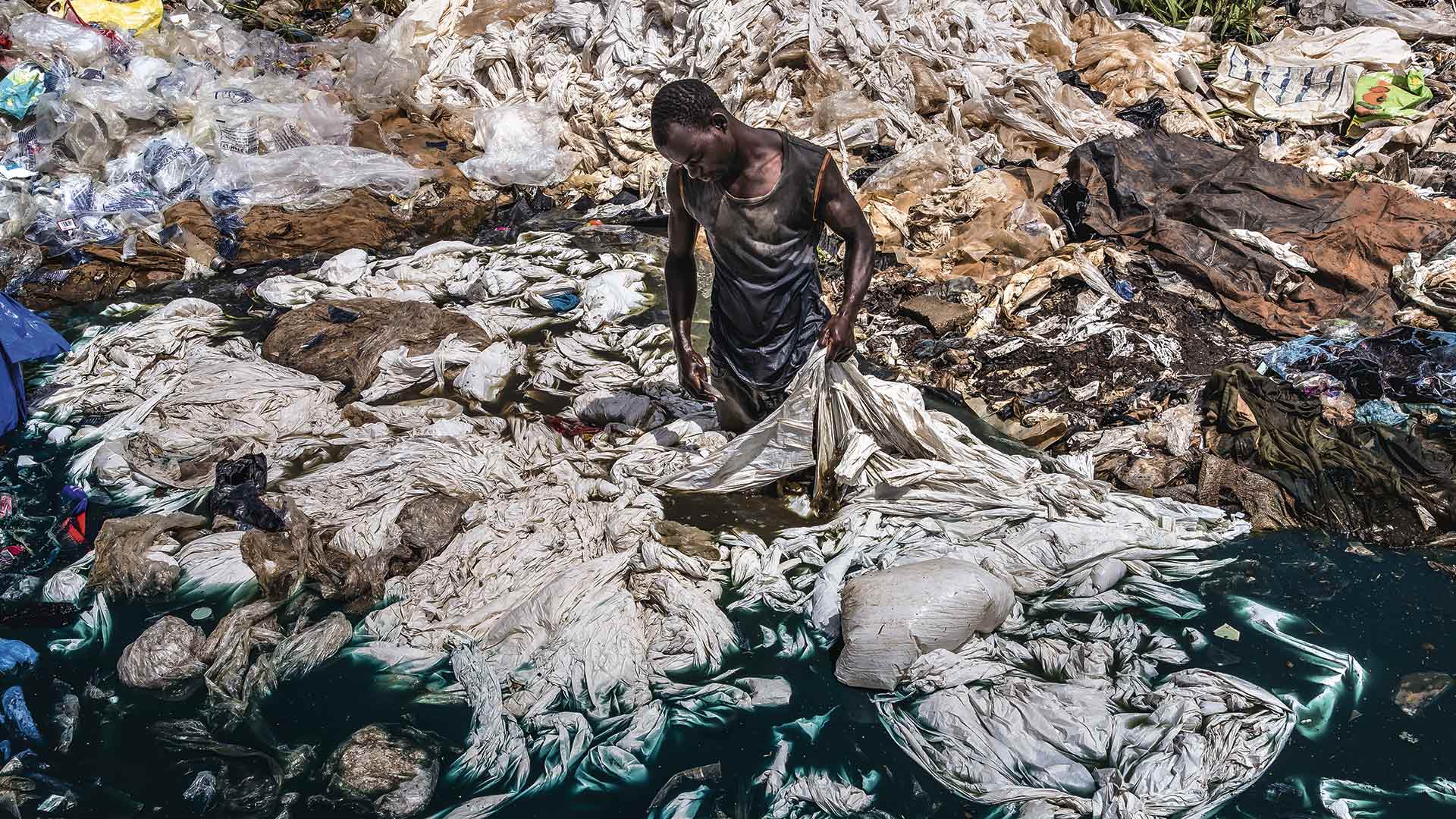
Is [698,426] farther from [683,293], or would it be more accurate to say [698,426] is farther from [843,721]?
[843,721]

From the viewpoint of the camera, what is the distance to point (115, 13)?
789cm

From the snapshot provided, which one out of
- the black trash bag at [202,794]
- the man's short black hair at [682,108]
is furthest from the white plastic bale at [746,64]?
the black trash bag at [202,794]

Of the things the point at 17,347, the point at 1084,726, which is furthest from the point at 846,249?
the point at 17,347

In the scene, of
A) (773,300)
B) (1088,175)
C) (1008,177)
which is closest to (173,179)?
(773,300)

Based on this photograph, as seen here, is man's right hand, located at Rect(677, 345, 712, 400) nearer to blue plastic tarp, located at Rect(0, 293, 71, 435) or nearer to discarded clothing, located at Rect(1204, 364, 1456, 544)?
discarded clothing, located at Rect(1204, 364, 1456, 544)

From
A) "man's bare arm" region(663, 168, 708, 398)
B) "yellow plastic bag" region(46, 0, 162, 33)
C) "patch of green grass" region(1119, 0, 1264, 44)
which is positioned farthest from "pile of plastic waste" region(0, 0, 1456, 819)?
"yellow plastic bag" region(46, 0, 162, 33)

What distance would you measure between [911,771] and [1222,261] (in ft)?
12.0

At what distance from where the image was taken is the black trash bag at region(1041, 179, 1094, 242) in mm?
5441

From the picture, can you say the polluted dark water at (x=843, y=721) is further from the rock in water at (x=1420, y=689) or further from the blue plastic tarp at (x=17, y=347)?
the blue plastic tarp at (x=17, y=347)

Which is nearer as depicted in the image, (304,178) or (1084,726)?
(1084,726)

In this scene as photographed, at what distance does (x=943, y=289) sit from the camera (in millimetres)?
5145

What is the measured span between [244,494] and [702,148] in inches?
83.2

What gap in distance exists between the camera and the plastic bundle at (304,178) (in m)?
6.24

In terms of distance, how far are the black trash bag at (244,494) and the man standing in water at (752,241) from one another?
5.15 feet
